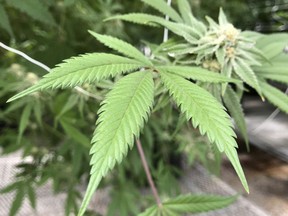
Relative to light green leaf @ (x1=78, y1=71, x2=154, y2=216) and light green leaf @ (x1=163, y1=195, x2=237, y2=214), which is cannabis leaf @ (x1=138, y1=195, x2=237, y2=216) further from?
light green leaf @ (x1=78, y1=71, x2=154, y2=216)

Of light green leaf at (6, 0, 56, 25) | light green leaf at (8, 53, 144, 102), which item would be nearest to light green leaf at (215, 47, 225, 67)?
light green leaf at (8, 53, 144, 102)

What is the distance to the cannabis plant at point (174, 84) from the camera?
229 millimetres

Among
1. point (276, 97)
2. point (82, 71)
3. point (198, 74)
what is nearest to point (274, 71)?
point (276, 97)

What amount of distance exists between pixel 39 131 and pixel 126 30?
355 mm

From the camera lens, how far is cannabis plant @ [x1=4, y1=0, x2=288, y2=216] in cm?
23

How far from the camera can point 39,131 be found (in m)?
0.88

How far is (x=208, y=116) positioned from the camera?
0.25 metres

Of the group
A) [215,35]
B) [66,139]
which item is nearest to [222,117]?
[215,35]

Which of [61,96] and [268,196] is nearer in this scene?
[61,96]

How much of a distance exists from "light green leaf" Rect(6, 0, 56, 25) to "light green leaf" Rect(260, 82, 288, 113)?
0.97 feet

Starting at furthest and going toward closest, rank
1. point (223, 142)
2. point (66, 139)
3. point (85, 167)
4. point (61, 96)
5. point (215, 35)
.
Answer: point (85, 167)
point (66, 139)
point (61, 96)
point (215, 35)
point (223, 142)

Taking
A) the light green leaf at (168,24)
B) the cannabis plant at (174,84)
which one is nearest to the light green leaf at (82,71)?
the cannabis plant at (174,84)

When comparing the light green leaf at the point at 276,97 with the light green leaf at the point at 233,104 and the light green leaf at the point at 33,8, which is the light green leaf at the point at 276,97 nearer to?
the light green leaf at the point at 233,104

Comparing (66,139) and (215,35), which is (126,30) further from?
(215,35)
